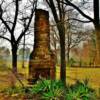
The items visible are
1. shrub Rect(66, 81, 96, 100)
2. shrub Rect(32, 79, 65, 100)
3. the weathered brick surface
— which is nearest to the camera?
shrub Rect(66, 81, 96, 100)

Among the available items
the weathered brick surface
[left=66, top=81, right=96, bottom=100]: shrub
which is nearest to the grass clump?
[left=66, top=81, right=96, bottom=100]: shrub

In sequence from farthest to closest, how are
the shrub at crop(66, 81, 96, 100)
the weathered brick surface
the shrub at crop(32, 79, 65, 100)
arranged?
1. the weathered brick surface
2. the shrub at crop(32, 79, 65, 100)
3. the shrub at crop(66, 81, 96, 100)

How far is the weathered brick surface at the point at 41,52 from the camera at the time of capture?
15.9 m

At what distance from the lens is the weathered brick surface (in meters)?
15.9

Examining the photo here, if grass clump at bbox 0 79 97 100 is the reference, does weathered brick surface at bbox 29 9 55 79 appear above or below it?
above

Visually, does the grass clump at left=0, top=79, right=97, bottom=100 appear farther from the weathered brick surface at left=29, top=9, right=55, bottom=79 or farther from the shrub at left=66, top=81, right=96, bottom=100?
the weathered brick surface at left=29, top=9, right=55, bottom=79

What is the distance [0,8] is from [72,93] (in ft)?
48.5

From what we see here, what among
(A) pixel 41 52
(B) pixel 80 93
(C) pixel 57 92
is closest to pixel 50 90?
(C) pixel 57 92

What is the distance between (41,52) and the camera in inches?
629

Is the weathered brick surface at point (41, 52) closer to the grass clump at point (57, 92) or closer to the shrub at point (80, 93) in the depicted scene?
the grass clump at point (57, 92)

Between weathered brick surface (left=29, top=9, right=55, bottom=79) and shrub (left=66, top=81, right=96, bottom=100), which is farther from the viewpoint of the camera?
weathered brick surface (left=29, top=9, right=55, bottom=79)

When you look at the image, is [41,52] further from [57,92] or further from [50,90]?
[57,92]

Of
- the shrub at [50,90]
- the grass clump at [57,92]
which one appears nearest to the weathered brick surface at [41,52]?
the grass clump at [57,92]

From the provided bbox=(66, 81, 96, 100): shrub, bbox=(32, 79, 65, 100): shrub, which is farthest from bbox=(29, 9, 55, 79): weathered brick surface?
bbox=(66, 81, 96, 100): shrub
